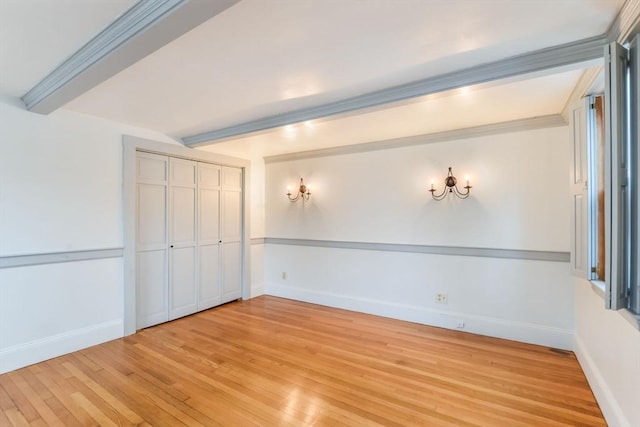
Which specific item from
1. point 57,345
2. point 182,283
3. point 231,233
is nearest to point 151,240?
point 182,283

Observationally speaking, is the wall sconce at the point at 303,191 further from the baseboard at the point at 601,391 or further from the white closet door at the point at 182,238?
the baseboard at the point at 601,391

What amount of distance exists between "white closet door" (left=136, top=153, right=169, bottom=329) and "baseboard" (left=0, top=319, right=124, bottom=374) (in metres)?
0.33

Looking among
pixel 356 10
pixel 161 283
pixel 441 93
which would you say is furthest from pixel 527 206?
pixel 161 283

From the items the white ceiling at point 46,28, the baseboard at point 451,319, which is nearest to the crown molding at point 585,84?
the baseboard at point 451,319

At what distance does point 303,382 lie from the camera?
2.44 meters

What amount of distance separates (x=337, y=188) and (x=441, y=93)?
2.30 meters

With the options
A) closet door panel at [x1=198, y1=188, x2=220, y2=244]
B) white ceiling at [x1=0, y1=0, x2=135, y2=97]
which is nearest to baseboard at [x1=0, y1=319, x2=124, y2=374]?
closet door panel at [x1=198, y1=188, x2=220, y2=244]

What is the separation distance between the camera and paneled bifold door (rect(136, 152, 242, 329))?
363 centimetres

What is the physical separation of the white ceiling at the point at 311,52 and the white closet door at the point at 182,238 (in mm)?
1027

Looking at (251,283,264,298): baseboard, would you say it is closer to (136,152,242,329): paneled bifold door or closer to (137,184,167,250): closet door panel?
(136,152,242,329): paneled bifold door

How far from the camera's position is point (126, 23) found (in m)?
1.55

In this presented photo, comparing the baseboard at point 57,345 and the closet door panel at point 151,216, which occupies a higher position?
the closet door panel at point 151,216

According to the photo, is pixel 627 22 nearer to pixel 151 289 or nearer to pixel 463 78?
pixel 463 78

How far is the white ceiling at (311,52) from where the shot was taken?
1.49 m
